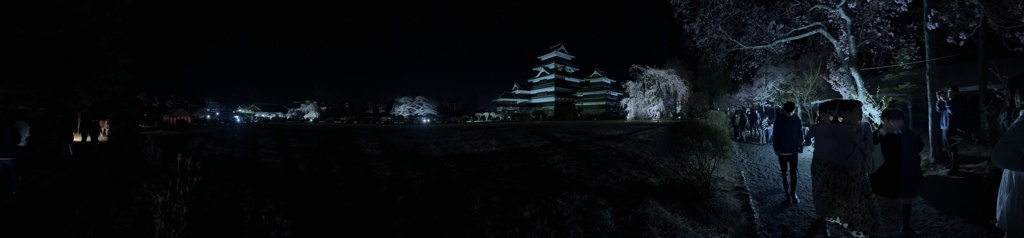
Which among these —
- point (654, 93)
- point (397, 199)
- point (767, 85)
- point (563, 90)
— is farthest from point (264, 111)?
point (397, 199)

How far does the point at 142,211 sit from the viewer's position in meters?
5.48

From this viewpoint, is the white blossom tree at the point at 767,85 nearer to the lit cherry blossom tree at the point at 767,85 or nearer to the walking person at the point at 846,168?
the lit cherry blossom tree at the point at 767,85

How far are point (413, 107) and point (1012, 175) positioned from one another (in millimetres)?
54207

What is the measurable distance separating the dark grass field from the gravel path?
0.35 meters

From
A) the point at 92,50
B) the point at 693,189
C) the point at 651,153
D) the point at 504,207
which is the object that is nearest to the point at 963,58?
the point at 651,153

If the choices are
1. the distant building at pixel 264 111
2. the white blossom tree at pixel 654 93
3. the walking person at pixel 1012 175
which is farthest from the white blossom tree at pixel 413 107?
the walking person at pixel 1012 175

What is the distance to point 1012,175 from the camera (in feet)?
8.05

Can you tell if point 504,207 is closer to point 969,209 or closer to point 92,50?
point 969,209

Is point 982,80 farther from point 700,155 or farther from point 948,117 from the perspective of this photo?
point 700,155

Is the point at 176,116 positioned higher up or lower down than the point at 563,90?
lower down

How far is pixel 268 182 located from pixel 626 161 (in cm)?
789

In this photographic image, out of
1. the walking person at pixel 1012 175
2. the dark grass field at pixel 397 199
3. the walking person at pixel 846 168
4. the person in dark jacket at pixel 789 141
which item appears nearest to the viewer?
the walking person at pixel 1012 175

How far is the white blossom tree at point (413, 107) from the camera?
5375 centimetres

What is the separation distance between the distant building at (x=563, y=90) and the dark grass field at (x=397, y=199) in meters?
41.0
